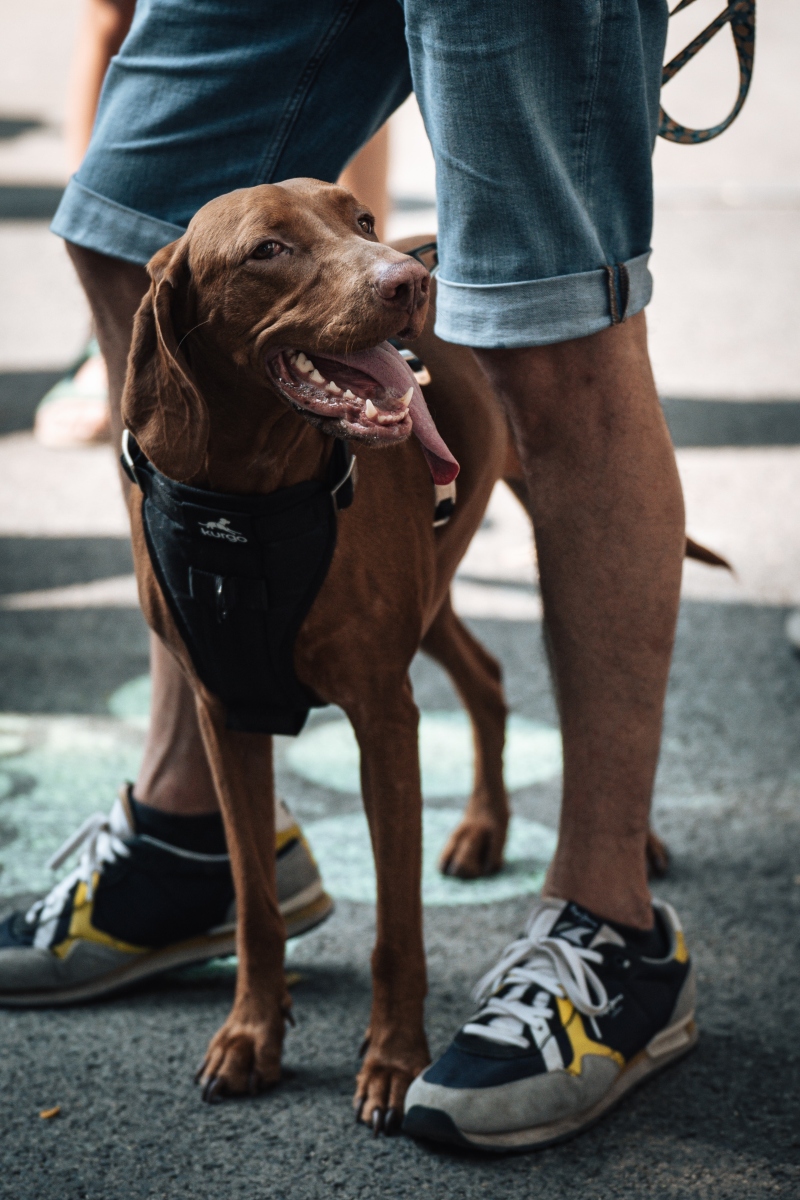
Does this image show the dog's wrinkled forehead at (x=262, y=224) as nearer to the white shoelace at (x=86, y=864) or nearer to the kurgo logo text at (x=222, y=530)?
the kurgo logo text at (x=222, y=530)

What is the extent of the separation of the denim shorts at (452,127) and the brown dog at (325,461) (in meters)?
0.14

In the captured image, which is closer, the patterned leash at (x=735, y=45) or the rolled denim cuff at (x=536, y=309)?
the rolled denim cuff at (x=536, y=309)

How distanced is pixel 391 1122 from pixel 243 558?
0.71 meters

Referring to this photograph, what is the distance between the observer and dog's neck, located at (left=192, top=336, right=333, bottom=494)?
1.49 m

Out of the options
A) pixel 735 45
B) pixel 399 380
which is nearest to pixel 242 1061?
pixel 399 380

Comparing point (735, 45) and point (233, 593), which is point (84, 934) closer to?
point (233, 593)

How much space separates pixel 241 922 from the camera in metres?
1.73

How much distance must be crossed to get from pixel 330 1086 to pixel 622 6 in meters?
1.35

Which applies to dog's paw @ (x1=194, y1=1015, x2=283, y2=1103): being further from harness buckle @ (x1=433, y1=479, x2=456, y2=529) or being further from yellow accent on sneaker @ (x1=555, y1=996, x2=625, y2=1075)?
harness buckle @ (x1=433, y1=479, x2=456, y2=529)

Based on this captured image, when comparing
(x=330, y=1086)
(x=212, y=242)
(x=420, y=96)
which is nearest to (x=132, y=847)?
(x=330, y=1086)

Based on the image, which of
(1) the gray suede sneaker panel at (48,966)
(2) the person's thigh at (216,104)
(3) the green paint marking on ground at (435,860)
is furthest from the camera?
(3) the green paint marking on ground at (435,860)

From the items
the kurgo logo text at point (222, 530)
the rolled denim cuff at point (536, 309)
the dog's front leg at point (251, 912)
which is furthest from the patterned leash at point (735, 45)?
the dog's front leg at point (251, 912)

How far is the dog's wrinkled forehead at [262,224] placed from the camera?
1.41 metres

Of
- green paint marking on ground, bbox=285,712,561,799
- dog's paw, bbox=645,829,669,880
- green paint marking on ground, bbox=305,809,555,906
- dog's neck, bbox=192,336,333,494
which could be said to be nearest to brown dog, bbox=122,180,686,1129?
dog's neck, bbox=192,336,333,494
